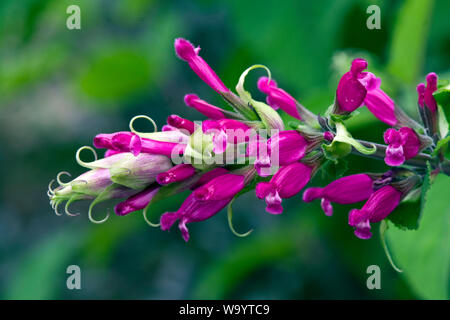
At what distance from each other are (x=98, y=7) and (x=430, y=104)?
14.4 ft

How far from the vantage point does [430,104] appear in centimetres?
142

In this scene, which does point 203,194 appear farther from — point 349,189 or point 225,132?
point 349,189

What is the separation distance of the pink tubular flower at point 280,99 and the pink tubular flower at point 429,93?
345mm

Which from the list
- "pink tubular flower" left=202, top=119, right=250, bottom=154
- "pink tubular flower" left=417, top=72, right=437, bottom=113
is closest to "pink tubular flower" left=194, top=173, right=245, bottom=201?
"pink tubular flower" left=202, top=119, right=250, bottom=154

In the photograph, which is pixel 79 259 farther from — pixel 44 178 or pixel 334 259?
pixel 334 259

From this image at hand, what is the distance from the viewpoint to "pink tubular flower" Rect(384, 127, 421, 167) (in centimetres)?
124

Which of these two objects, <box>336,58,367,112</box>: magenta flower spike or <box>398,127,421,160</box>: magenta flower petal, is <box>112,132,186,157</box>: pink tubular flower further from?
<box>398,127,421,160</box>: magenta flower petal

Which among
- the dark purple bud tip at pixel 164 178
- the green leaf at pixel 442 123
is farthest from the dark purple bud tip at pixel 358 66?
the dark purple bud tip at pixel 164 178

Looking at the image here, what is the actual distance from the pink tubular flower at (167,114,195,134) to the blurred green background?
962mm

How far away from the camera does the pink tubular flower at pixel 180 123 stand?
4.27 ft

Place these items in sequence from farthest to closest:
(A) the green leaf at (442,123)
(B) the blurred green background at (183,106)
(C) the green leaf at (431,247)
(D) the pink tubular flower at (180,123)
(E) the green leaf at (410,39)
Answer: (B) the blurred green background at (183,106)
(E) the green leaf at (410,39)
(C) the green leaf at (431,247)
(A) the green leaf at (442,123)
(D) the pink tubular flower at (180,123)

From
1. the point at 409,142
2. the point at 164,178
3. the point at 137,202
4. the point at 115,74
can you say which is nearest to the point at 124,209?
the point at 137,202

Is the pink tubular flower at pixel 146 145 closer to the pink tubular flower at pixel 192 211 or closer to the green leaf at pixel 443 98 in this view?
the pink tubular flower at pixel 192 211

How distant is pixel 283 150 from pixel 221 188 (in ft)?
0.59
